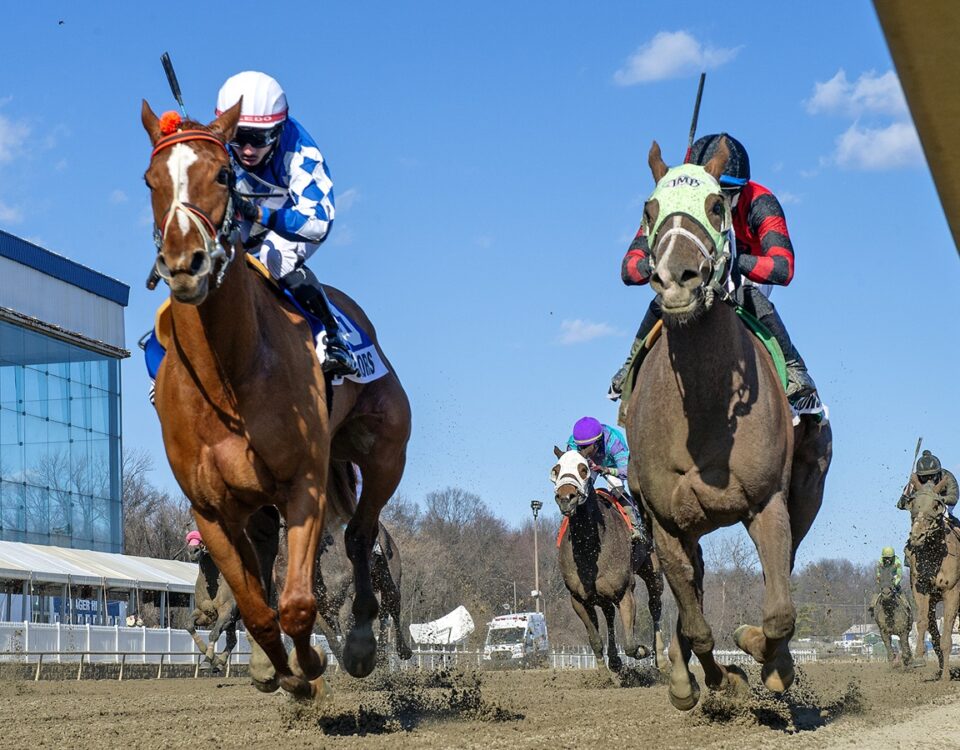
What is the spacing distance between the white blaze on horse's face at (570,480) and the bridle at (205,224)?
892cm

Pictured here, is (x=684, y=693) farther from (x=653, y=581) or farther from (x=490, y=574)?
(x=490, y=574)

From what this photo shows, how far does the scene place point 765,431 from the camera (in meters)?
7.14

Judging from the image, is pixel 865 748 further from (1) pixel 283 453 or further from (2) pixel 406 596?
(2) pixel 406 596

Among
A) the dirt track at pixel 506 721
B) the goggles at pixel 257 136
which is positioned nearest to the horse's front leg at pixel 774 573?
the dirt track at pixel 506 721

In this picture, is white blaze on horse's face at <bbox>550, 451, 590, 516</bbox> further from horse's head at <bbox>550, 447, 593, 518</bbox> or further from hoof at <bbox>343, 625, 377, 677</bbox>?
hoof at <bbox>343, 625, 377, 677</bbox>

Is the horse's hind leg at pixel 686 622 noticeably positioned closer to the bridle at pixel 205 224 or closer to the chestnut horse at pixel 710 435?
the chestnut horse at pixel 710 435

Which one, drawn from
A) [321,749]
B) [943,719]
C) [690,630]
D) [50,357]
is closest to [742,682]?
[690,630]

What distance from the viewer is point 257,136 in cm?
772

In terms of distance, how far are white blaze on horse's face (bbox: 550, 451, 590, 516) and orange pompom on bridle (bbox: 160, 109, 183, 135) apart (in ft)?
30.4

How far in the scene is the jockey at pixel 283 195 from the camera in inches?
295

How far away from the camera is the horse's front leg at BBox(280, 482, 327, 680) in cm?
650

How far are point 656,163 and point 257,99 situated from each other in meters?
2.39

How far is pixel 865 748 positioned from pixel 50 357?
125 ft

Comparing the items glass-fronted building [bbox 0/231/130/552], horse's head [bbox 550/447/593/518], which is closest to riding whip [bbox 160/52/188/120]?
horse's head [bbox 550/447/593/518]
